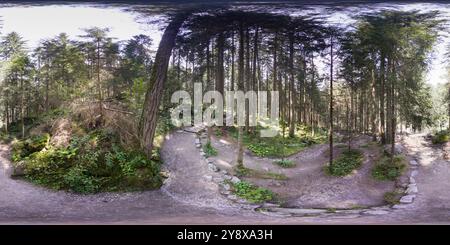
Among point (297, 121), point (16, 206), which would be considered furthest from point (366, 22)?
point (16, 206)

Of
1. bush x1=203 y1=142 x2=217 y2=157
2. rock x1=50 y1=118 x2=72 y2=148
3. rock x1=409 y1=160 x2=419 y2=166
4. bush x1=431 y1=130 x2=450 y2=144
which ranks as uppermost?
rock x1=50 y1=118 x2=72 y2=148

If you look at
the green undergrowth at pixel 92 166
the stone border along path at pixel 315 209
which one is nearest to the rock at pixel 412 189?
the stone border along path at pixel 315 209

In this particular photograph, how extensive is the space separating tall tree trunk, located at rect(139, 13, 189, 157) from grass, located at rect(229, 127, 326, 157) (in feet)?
2.25

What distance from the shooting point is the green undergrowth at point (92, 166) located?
3.37m

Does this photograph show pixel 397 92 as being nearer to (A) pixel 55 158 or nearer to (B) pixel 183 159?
(B) pixel 183 159

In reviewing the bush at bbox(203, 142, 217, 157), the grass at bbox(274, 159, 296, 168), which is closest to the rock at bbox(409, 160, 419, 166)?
the grass at bbox(274, 159, 296, 168)

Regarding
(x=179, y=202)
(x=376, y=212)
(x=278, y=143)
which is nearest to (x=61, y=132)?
(x=179, y=202)

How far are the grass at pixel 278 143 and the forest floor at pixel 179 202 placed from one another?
0.07 meters

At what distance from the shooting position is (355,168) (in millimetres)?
3379

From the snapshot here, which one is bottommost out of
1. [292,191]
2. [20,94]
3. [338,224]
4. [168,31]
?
[338,224]

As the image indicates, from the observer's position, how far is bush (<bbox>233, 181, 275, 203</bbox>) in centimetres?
336

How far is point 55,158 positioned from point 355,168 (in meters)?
2.50

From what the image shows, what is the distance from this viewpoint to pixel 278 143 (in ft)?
11.2

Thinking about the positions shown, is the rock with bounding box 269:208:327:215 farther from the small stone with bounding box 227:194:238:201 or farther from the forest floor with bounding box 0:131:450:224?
the small stone with bounding box 227:194:238:201
